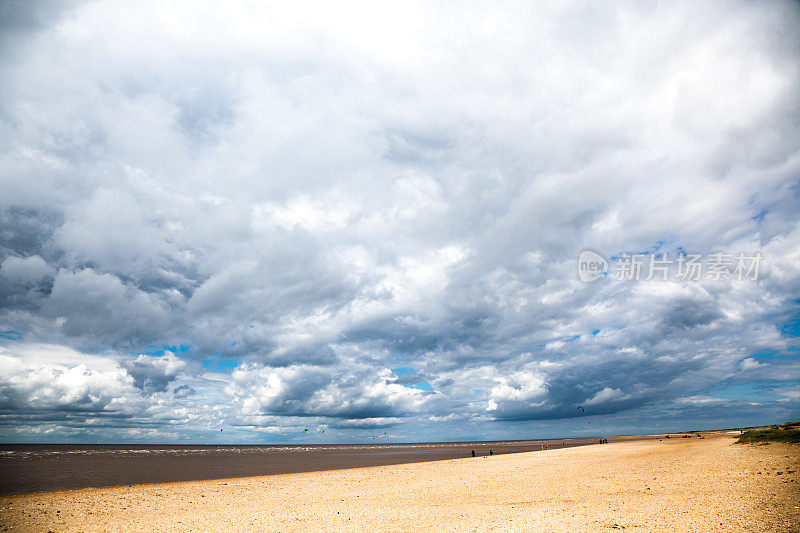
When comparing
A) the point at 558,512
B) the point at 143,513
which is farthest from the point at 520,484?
the point at 143,513

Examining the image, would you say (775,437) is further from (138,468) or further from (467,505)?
(138,468)

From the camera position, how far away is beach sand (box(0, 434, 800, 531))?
1762cm

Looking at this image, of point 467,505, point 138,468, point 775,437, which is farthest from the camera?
point 138,468

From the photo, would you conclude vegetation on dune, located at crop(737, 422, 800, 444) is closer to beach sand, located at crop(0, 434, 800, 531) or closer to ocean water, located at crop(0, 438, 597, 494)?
beach sand, located at crop(0, 434, 800, 531)

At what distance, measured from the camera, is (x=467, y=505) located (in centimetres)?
2448

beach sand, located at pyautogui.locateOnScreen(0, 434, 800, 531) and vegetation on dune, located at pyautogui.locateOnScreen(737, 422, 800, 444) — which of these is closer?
beach sand, located at pyautogui.locateOnScreen(0, 434, 800, 531)

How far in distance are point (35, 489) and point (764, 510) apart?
55.0 metres

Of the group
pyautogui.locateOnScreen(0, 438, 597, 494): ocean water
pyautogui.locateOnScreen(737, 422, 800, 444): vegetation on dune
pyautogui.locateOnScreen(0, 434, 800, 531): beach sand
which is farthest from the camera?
pyautogui.locateOnScreen(737, 422, 800, 444): vegetation on dune

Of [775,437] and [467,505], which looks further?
[775,437]

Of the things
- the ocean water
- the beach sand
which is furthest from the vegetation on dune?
the ocean water

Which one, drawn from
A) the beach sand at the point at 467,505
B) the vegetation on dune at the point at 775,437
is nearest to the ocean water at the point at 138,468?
the beach sand at the point at 467,505

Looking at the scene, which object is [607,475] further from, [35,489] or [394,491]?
[35,489]

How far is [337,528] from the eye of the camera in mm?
19891

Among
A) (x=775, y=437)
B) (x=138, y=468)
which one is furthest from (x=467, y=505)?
(x=138, y=468)
